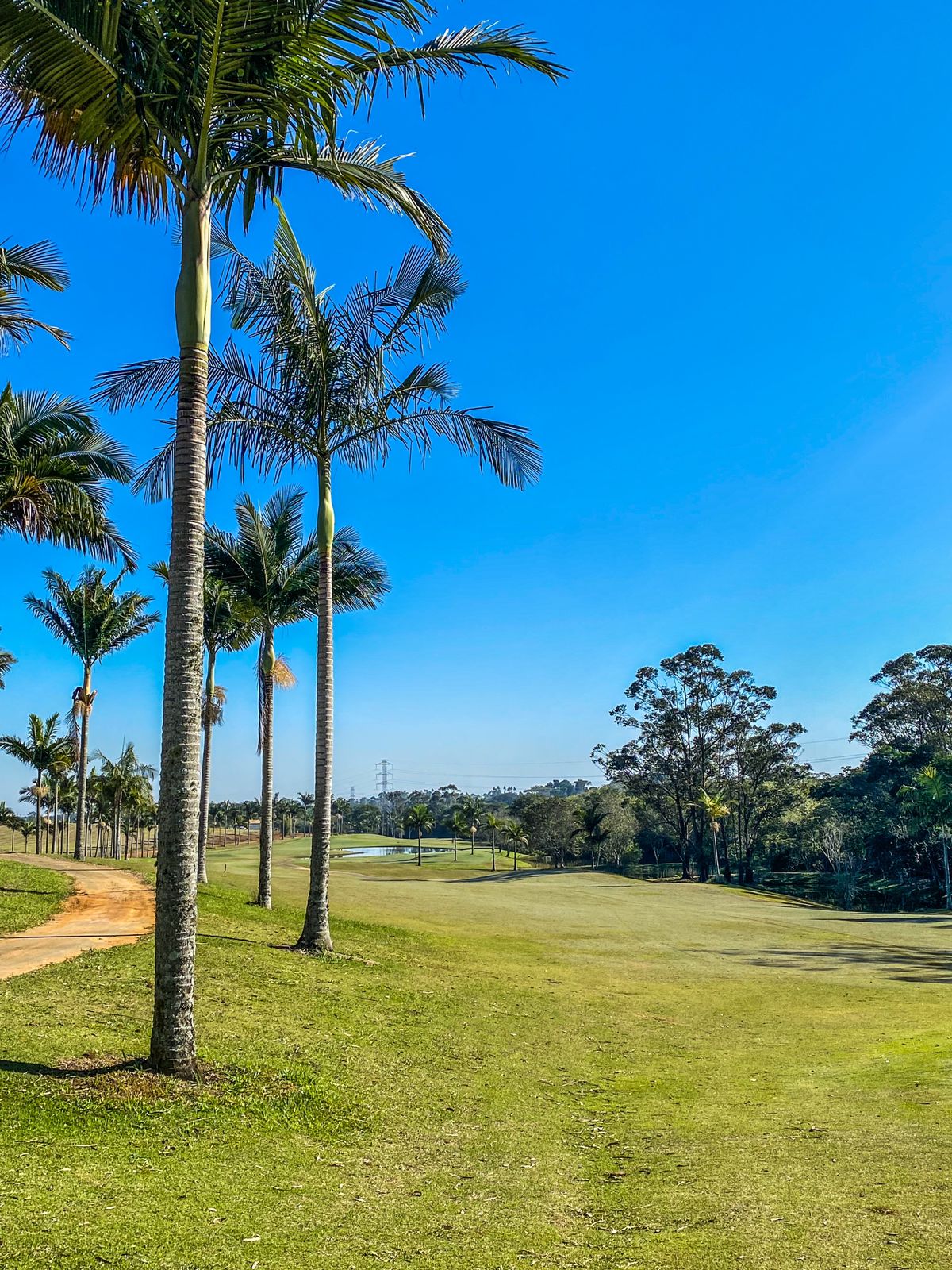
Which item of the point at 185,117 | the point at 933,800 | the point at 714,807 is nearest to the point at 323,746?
the point at 185,117

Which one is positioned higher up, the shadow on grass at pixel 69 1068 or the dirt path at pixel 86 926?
the shadow on grass at pixel 69 1068

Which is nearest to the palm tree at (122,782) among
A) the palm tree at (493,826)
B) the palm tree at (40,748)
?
the palm tree at (40,748)

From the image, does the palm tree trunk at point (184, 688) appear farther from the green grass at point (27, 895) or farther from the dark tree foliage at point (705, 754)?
the dark tree foliage at point (705, 754)

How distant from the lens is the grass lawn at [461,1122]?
17.3ft

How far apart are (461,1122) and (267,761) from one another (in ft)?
49.5

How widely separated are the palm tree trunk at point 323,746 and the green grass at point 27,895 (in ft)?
16.7

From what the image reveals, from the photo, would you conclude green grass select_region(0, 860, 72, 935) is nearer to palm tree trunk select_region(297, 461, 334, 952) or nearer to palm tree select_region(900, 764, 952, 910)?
palm tree trunk select_region(297, 461, 334, 952)

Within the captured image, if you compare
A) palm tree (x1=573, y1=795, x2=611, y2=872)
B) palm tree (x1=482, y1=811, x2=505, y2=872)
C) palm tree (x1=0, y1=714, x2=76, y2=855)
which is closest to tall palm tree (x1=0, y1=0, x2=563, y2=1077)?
palm tree (x1=0, y1=714, x2=76, y2=855)

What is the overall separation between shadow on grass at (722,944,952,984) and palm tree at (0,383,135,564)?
20435mm

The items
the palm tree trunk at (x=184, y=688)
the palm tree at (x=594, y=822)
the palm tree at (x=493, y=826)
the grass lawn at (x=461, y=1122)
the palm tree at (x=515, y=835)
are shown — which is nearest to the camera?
the grass lawn at (x=461, y=1122)

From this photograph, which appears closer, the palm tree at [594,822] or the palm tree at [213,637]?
the palm tree at [213,637]

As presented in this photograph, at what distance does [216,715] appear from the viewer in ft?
96.5

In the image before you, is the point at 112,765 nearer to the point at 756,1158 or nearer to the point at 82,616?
the point at 82,616

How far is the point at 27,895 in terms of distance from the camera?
1850 cm
